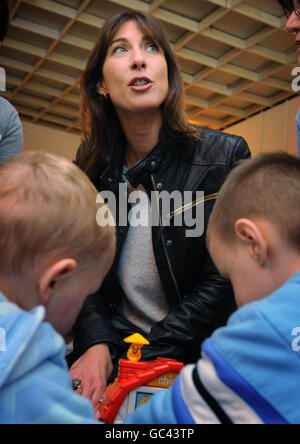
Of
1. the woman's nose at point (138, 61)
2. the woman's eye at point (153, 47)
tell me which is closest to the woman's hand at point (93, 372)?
the woman's nose at point (138, 61)

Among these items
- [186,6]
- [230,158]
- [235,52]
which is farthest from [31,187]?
[235,52]

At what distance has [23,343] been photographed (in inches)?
23.9

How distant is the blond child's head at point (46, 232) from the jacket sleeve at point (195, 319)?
0.53 meters

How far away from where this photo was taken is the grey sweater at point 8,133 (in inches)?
63.6

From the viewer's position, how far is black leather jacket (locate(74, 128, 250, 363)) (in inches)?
50.8

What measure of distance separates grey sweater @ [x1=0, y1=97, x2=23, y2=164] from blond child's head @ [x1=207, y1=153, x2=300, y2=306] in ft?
3.21

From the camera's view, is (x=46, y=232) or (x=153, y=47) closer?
(x=46, y=232)

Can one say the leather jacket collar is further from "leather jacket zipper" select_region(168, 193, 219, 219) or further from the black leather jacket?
"leather jacket zipper" select_region(168, 193, 219, 219)

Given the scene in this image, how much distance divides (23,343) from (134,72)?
1104 millimetres

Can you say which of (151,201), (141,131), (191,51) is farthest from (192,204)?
(191,51)

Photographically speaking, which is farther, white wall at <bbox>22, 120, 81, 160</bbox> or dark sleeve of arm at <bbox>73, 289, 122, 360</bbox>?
white wall at <bbox>22, 120, 81, 160</bbox>

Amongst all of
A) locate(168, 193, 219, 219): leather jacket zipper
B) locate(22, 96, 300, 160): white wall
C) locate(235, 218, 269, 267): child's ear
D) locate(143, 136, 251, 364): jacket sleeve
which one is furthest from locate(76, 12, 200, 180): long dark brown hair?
locate(22, 96, 300, 160): white wall

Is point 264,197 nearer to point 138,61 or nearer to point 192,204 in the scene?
point 192,204

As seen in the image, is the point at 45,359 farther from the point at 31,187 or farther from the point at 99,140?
the point at 99,140
